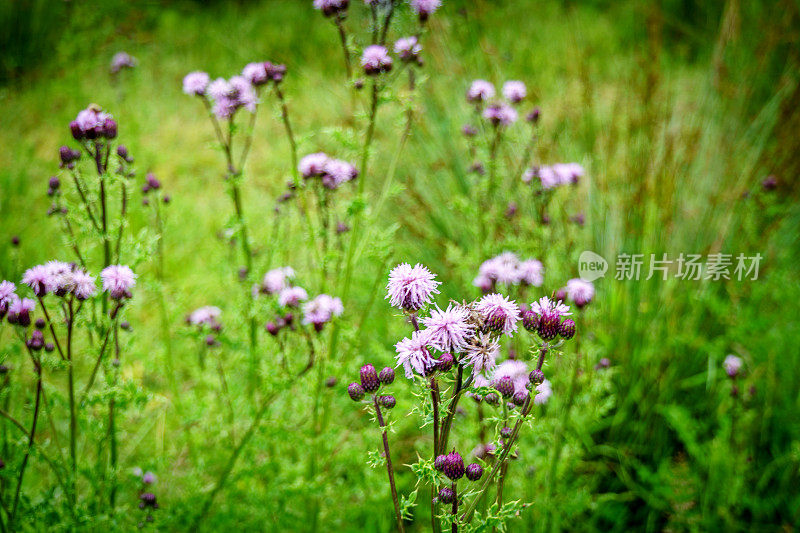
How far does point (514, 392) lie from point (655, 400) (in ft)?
4.19

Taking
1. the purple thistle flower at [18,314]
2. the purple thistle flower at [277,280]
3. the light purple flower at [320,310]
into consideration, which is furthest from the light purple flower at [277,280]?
the purple thistle flower at [18,314]

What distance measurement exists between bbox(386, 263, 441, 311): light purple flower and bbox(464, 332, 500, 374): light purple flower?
0.30 ft

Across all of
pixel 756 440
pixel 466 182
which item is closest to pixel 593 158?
pixel 466 182

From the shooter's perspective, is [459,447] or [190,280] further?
[190,280]

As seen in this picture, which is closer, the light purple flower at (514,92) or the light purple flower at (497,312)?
the light purple flower at (497,312)

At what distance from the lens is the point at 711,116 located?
2.87 metres

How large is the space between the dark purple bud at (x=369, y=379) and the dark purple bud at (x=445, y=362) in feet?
0.37

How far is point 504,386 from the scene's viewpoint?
96cm

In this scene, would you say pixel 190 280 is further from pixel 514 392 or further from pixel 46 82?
pixel 46 82

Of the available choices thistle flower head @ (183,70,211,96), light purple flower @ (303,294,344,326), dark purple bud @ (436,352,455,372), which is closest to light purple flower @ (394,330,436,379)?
dark purple bud @ (436,352,455,372)

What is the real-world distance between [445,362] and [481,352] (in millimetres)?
51

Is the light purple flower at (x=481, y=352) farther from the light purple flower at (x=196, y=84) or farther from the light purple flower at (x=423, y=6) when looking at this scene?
the light purple flower at (x=196, y=84)

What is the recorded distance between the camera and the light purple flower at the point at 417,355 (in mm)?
802

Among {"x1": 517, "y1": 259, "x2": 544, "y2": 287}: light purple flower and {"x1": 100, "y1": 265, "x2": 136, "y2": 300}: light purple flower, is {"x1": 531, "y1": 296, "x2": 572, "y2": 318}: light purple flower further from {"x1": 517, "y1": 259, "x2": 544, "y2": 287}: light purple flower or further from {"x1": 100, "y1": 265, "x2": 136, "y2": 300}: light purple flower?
{"x1": 100, "y1": 265, "x2": 136, "y2": 300}: light purple flower
